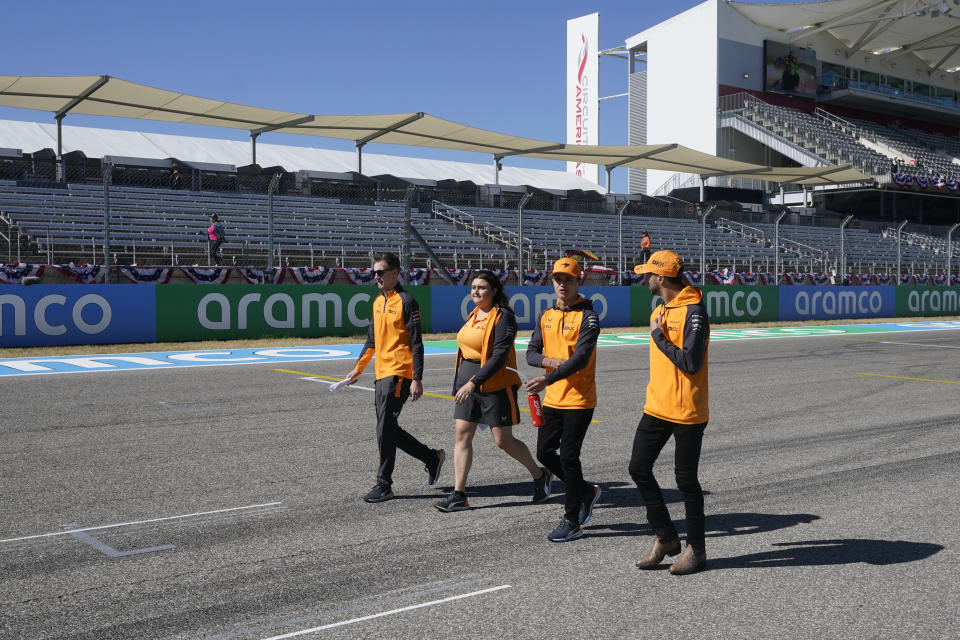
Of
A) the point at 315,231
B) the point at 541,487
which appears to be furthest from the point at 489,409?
the point at 315,231

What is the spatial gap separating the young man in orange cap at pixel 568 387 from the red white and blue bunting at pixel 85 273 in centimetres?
1427

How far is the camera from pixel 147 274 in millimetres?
19109

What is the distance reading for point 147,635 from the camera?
12.7ft

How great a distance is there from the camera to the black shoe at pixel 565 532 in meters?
5.34

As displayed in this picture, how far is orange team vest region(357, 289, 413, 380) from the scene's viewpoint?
6500 mm

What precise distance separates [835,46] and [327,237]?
47562 mm

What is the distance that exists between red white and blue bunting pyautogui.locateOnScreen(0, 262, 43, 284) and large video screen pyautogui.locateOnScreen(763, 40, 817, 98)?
5019 centimetres

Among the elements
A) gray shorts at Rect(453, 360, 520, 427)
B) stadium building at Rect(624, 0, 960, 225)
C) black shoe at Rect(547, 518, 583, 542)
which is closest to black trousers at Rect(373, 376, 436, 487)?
gray shorts at Rect(453, 360, 520, 427)

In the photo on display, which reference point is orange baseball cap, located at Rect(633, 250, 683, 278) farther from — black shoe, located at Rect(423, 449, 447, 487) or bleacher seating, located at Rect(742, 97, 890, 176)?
bleacher seating, located at Rect(742, 97, 890, 176)

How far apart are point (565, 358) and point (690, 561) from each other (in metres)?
1.42

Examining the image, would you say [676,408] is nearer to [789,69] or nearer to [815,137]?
[815,137]

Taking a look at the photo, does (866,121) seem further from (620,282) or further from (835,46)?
(620,282)

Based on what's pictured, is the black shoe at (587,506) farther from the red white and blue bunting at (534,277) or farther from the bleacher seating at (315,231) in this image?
the red white and blue bunting at (534,277)

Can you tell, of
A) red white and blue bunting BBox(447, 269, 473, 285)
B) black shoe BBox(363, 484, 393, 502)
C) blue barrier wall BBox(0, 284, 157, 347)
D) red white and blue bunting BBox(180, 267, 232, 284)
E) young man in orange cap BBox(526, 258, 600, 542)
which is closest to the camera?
young man in orange cap BBox(526, 258, 600, 542)
